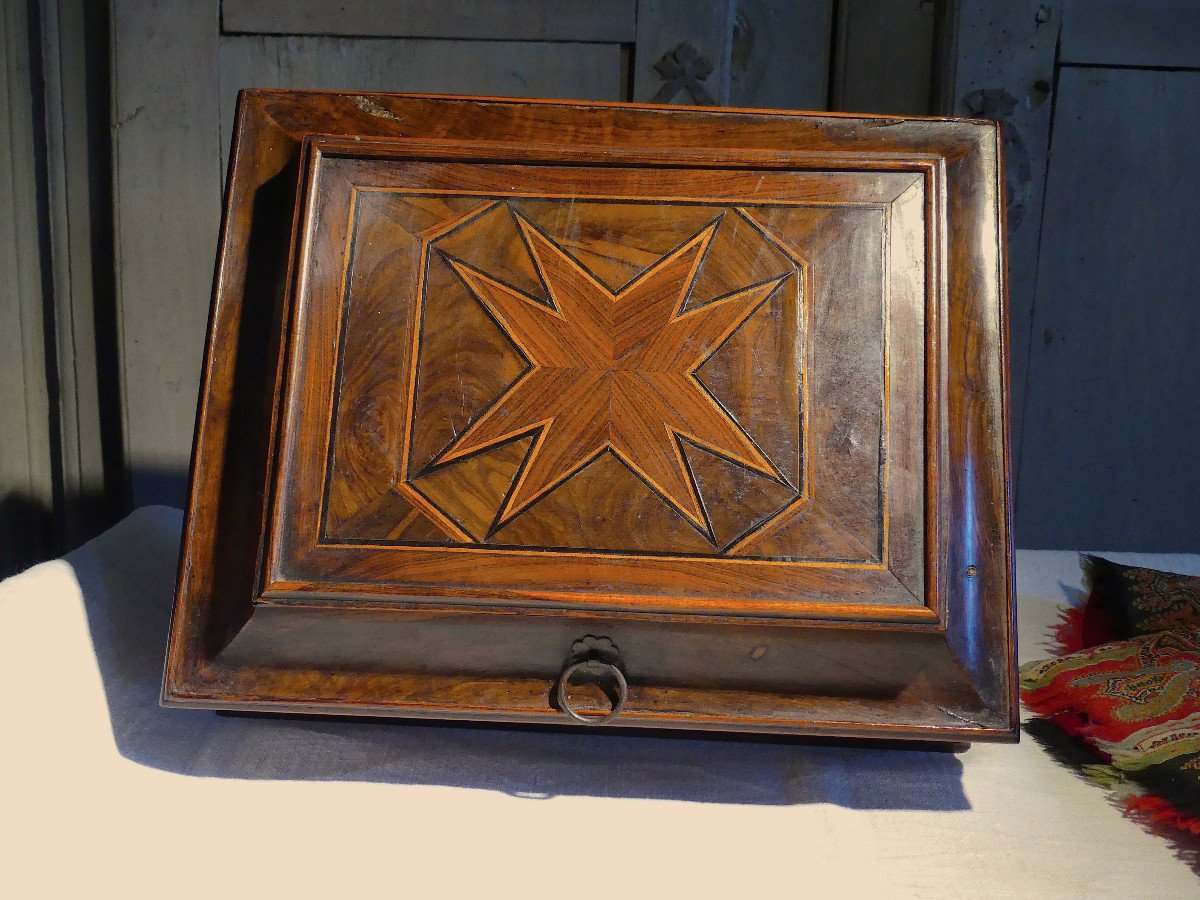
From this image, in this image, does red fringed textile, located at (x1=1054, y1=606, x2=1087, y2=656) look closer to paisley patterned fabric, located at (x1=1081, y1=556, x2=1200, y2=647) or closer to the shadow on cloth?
paisley patterned fabric, located at (x1=1081, y1=556, x2=1200, y2=647)

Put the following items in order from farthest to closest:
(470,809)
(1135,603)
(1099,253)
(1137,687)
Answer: (1099,253), (1135,603), (1137,687), (470,809)

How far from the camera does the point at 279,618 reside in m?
0.71

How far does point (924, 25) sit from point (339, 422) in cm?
120

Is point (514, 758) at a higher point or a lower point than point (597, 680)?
lower

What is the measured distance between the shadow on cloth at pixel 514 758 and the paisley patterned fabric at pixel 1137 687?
0.14 m

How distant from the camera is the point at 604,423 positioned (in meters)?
0.76

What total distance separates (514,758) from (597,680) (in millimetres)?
134

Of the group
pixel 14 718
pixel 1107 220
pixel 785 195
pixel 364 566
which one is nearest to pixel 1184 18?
pixel 1107 220

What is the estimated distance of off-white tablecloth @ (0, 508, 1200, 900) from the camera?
633mm

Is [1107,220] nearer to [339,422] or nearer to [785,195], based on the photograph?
[785,195]

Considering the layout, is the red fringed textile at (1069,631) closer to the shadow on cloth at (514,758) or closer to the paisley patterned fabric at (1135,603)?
the paisley patterned fabric at (1135,603)

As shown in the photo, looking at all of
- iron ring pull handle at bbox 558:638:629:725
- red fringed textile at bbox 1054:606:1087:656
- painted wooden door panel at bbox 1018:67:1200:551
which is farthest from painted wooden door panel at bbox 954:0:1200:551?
iron ring pull handle at bbox 558:638:629:725

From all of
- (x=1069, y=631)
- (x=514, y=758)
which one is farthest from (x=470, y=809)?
(x=1069, y=631)

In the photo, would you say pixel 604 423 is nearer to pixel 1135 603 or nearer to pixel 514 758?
pixel 514 758
